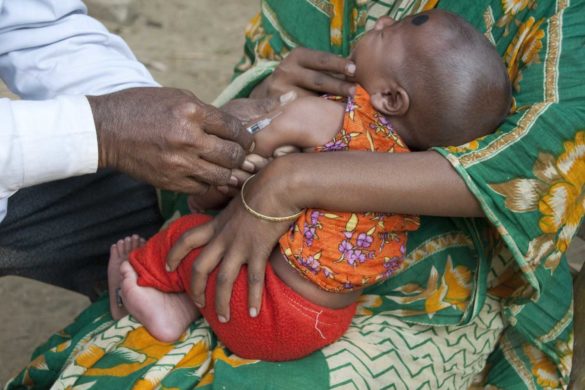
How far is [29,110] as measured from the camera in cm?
158

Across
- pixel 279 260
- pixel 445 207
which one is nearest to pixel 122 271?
pixel 279 260

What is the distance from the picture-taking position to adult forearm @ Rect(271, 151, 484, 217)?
5.07ft

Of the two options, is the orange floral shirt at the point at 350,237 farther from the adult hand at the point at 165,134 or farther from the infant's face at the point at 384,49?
the adult hand at the point at 165,134

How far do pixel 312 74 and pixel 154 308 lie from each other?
670 mm

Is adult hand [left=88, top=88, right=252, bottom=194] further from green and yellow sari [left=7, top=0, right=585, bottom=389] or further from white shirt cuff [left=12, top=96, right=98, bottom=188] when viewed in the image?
green and yellow sari [left=7, top=0, right=585, bottom=389]

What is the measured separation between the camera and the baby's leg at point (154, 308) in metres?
1.74

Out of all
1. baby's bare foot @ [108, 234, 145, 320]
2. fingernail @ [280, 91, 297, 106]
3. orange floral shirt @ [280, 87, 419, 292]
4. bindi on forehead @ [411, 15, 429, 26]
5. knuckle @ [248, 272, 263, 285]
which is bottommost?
baby's bare foot @ [108, 234, 145, 320]

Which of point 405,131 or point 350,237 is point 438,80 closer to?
point 405,131

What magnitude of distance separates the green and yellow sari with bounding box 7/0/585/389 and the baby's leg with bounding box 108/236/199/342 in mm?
30

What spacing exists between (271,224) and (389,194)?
0.83ft

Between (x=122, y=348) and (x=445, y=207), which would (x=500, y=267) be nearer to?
(x=445, y=207)

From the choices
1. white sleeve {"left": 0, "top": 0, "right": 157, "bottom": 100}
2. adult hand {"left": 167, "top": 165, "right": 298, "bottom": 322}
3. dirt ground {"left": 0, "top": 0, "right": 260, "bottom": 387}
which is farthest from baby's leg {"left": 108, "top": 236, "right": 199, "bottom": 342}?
dirt ground {"left": 0, "top": 0, "right": 260, "bottom": 387}

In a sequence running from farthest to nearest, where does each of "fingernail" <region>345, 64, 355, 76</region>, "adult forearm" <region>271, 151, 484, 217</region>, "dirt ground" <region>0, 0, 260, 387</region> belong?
"dirt ground" <region>0, 0, 260, 387</region> → "fingernail" <region>345, 64, 355, 76</region> → "adult forearm" <region>271, 151, 484, 217</region>

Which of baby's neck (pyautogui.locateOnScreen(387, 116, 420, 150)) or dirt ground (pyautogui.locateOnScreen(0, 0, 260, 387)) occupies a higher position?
baby's neck (pyautogui.locateOnScreen(387, 116, 420, 150))
